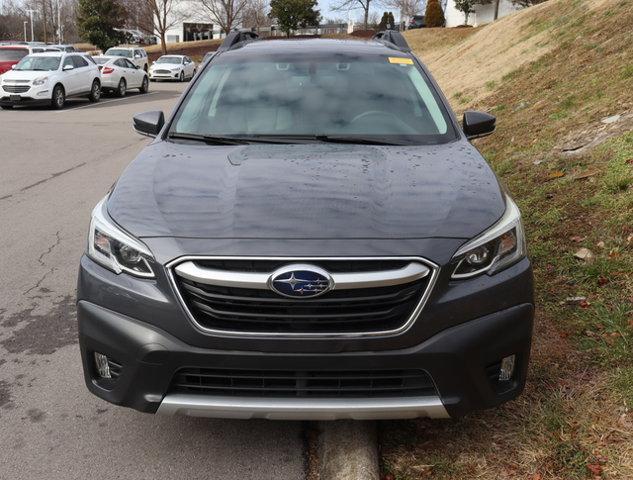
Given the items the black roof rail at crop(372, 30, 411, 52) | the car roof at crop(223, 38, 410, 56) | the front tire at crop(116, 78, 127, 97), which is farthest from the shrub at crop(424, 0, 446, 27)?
the car roof at crop(223, 38, 410, 56)

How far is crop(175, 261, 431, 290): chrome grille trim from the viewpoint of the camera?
2707 millimetres

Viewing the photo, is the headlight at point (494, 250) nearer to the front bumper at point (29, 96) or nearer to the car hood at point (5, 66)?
the front bumper at point (29, 96)

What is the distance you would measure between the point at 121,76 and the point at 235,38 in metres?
23.5

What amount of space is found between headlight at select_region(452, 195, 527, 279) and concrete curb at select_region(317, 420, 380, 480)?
932 mm

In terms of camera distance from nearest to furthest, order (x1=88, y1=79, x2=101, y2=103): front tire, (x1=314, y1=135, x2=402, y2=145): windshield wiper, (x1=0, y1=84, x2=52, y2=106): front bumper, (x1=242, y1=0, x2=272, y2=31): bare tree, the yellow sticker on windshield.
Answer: (x1=314, y1=135, x2=402, y2=145): windshield wiper → the yellow sticker on windshield → (x1=0, y1=84, x2=52, y2=106): front bumper → (x1=88, y1=79, x2=101, y2=103): front tire → (x1=242, y1=0, x2=272, y2=31): bare tree

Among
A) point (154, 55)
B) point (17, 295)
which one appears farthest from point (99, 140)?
point (154, 55)

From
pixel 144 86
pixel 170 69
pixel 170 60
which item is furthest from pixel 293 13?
pixel 144 86

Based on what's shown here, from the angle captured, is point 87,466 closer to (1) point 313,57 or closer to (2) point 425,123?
(2) point 425,123

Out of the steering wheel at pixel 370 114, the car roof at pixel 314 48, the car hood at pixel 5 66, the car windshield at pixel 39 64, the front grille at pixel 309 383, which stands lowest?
the car hood at pixel 5 66

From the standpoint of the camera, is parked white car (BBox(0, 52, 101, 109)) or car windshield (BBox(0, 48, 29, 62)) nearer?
parked white car (BBox(0, 52, 101, 109))

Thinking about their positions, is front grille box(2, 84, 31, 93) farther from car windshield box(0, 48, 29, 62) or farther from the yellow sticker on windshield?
the yellow sticker on windshield

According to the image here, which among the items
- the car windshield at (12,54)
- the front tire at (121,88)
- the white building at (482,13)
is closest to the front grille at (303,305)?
the front tire at (121,88)

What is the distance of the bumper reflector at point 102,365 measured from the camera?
3.04 metres

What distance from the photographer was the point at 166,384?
2836 millimetres
